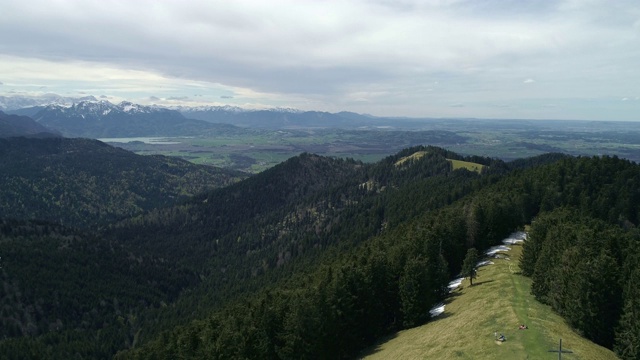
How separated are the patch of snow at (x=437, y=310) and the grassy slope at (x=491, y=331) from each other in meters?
1.16

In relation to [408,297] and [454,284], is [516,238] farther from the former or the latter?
[408,297]

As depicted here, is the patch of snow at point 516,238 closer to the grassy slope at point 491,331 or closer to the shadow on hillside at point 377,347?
the grassy slope at point 491,331

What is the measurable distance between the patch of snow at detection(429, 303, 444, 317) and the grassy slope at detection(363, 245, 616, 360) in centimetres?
116

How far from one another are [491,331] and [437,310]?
64.9ft

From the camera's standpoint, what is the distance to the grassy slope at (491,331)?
1788 inches

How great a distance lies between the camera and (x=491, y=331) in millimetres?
50438

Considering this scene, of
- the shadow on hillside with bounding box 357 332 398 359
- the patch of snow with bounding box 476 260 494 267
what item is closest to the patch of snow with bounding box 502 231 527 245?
the patch of snow with bounding box 476 260 494 267

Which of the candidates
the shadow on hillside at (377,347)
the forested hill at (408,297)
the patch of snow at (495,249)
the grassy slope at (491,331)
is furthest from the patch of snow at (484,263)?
the shadow on hillside at (377,347)

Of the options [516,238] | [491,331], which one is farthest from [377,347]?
[516,238]

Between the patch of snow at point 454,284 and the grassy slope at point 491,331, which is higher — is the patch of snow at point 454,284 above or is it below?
below

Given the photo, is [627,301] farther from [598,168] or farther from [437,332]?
[598,168]

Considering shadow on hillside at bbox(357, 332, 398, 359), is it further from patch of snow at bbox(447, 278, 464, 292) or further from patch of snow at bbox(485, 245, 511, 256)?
patch of snow at bbox(485, 245, 511, 256)

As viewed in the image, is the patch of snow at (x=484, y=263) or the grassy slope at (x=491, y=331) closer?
the grassy slope at (x=491, y=331)

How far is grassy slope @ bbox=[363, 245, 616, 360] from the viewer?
4541 cm
